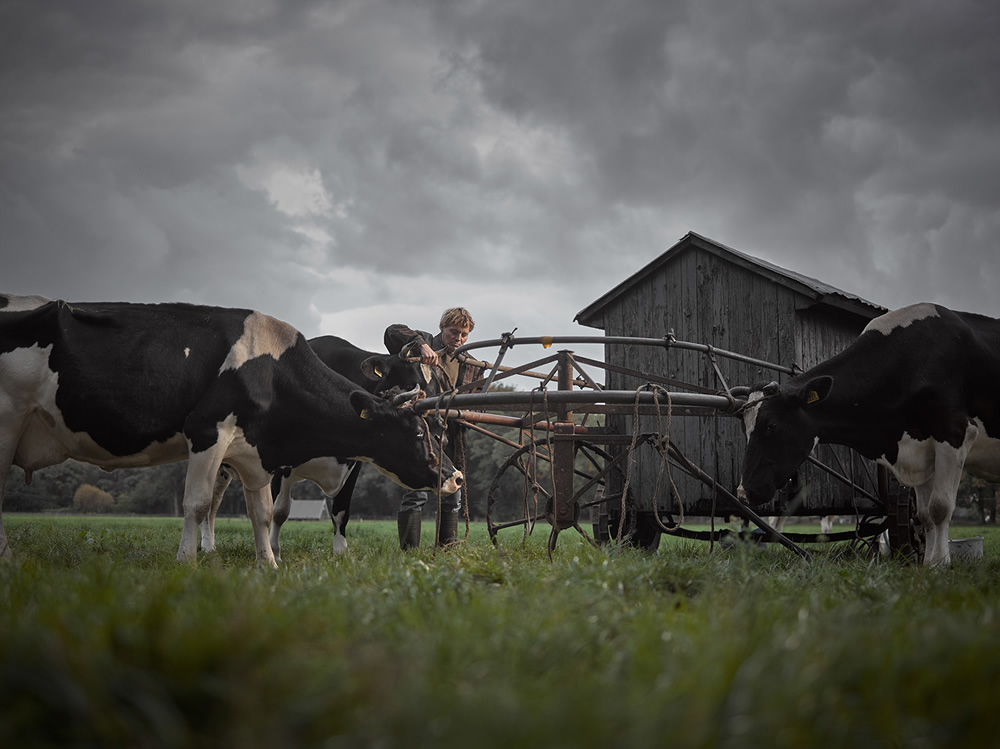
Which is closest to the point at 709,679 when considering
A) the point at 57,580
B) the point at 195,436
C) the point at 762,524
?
the point at 57,580

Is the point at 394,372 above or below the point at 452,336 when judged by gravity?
below

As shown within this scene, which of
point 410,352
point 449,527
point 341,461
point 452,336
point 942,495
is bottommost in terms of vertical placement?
point 449,527

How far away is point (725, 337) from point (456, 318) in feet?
12.0

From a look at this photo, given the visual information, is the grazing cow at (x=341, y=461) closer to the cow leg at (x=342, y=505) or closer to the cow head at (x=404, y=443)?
the cow leg at (x=342, y=505)

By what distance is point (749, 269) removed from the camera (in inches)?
380

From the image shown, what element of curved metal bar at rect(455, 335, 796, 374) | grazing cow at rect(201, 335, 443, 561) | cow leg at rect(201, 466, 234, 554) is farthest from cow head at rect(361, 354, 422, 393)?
cow leg at rect(201, 466, 234, 554)

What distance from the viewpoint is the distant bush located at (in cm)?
5131

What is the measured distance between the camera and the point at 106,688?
161 cm

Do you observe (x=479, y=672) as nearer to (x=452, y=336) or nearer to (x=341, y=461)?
(x=341, y=461)

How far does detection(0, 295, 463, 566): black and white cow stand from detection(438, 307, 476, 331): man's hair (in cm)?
226

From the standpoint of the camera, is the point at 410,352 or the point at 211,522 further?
the point at 211,522

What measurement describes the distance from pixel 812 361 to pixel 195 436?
7.27 m

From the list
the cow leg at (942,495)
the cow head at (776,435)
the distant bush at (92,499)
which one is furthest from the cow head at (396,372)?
the distant bush at (92,499)

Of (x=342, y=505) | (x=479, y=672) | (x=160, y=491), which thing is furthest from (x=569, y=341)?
(x=160, y=491)
